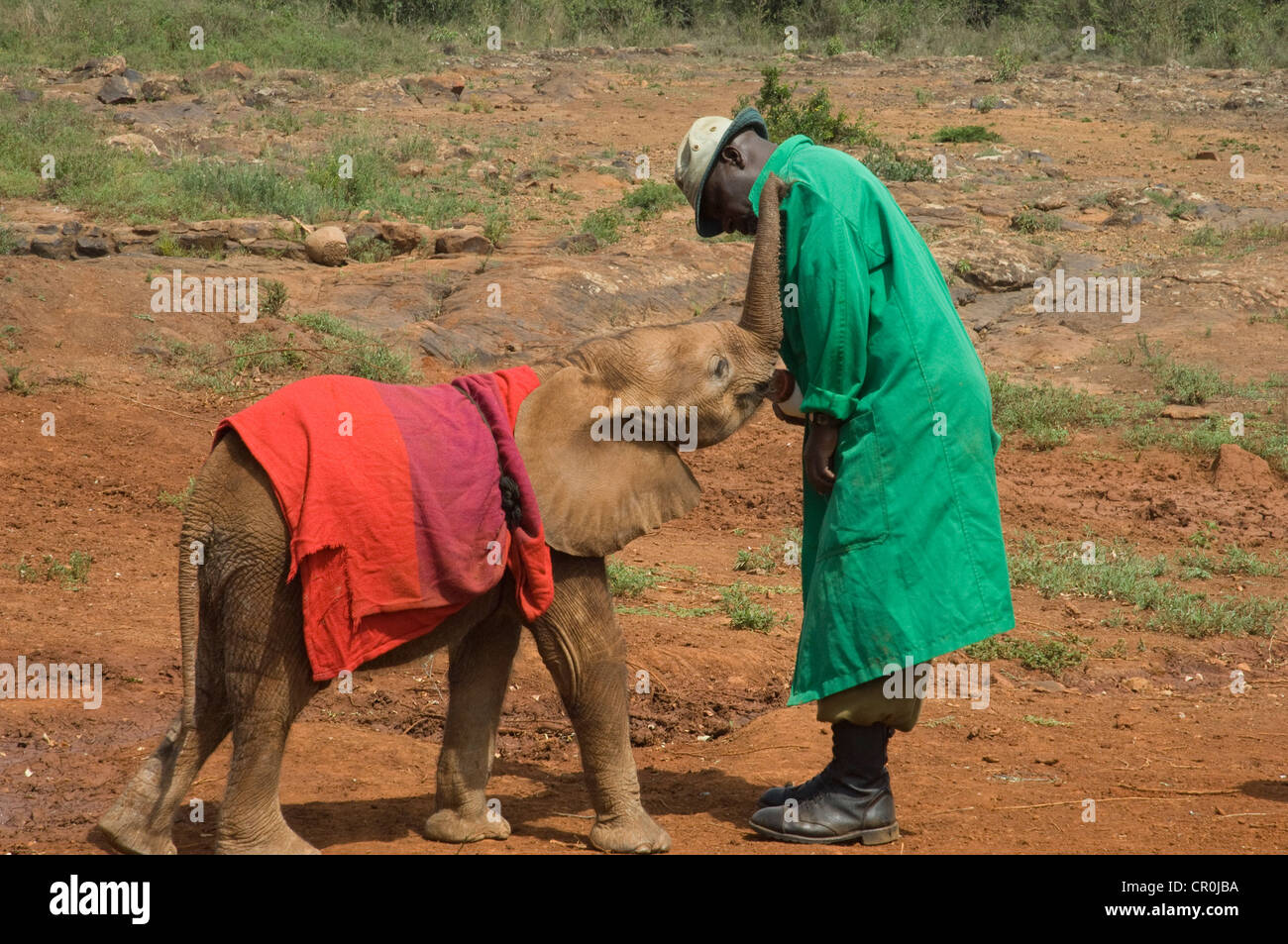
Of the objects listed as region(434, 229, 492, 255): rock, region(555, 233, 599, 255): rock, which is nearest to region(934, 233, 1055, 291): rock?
region(555, 233, 599, 255): rock

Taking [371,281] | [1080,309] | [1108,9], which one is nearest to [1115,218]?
[1080,309]

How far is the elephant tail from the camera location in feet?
12.1

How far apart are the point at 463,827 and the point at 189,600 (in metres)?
1.18

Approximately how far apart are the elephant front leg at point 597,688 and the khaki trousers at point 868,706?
25.6 inches

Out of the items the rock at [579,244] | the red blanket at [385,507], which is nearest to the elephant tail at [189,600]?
the red blanket at [385,507]

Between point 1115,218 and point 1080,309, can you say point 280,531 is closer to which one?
point 1080,309

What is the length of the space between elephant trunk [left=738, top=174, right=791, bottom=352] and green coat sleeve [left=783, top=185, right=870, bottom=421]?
0.24 feet

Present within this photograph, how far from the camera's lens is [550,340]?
11.2 m

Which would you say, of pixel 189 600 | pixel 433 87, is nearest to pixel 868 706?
pixel 189 600

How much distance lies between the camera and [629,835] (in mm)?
4102

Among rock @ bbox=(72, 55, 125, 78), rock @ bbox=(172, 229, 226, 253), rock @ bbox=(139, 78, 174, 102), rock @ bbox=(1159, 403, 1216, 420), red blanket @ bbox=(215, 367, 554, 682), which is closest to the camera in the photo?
red blanket @ bbox=(215, 367, 554, 682)

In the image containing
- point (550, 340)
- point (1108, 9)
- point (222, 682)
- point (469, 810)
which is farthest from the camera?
point (1108, 9)

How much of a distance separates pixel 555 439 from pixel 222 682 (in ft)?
4.04

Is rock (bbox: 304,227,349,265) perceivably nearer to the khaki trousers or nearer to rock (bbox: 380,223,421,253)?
rock (bbox: 380,223,421,253)
